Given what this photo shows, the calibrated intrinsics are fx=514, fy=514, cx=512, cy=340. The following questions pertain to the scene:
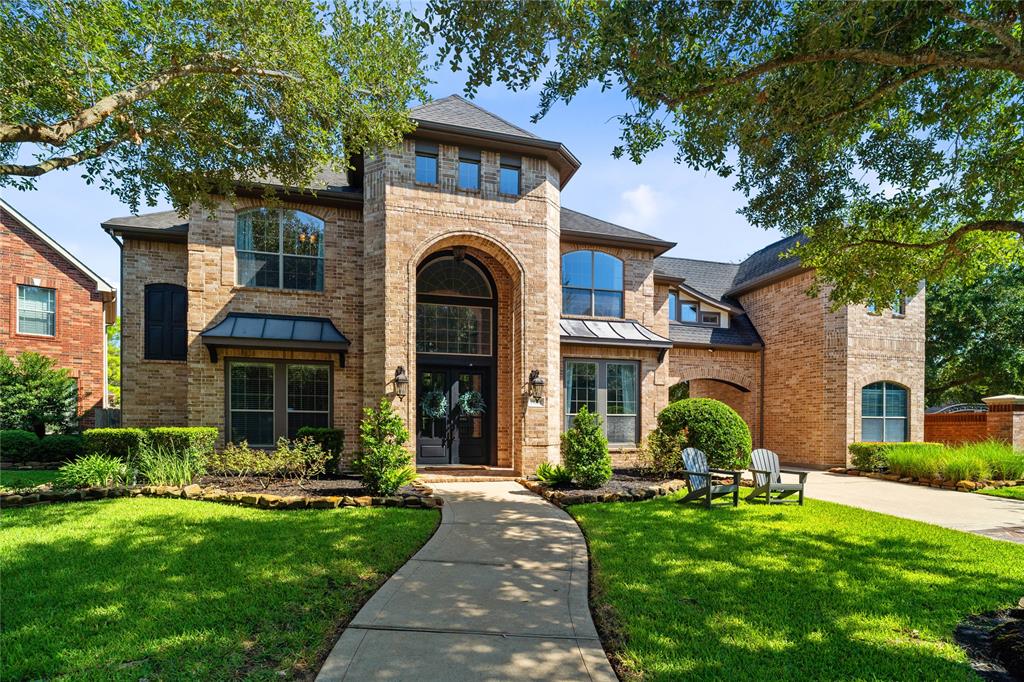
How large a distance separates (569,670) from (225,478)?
360 inches

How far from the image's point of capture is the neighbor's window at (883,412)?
54.0ft

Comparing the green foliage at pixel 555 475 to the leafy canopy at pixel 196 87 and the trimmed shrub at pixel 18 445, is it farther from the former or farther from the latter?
the trimmed shrub at pixel 18 445

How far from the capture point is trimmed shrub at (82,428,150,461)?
9.97 meters

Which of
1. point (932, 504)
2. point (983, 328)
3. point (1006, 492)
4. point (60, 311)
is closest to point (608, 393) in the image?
point (932, 504)

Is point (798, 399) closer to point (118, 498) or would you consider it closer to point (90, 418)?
point (118, 498)

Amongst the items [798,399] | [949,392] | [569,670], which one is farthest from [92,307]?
[949,392]

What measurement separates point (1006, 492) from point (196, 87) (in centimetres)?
1789

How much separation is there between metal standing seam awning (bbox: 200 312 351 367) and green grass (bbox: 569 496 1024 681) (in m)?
7.43

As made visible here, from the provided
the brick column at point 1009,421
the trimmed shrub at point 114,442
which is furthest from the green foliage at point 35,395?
the brick column at point 1009,421

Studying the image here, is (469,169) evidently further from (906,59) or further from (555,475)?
(906,59)

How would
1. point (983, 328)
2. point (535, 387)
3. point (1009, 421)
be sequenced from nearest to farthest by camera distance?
point (535, 387)
point (1009, 421)
point (983, 328)

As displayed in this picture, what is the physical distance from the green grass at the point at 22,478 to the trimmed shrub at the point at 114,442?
1.07m

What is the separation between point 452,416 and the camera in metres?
13.3

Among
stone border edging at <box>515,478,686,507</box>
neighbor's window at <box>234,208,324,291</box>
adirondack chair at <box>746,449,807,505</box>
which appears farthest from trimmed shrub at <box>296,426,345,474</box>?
adirondack chair at <box>746,449,807,505</box>
